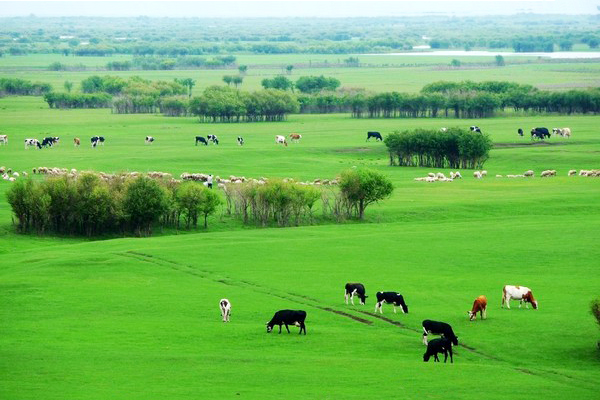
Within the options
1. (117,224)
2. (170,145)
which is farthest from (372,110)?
(117,224)

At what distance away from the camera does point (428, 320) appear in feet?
134

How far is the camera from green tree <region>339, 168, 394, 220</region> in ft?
253

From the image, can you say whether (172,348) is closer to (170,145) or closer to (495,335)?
(495,335)

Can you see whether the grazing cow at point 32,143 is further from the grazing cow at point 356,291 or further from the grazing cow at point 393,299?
the grazing cow at point 393,299

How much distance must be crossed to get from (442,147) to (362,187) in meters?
33.3

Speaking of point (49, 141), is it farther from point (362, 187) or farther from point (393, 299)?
point (393, 299)

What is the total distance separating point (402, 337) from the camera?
42156mm

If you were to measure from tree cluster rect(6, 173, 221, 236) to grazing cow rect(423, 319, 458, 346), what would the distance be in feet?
118

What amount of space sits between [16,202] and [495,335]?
137 feet

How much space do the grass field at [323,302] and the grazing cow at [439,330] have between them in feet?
1.98

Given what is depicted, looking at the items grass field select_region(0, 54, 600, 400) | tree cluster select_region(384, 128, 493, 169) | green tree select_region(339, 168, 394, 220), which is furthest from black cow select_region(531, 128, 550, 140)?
green tree select_region(339, 168, 394, 220)

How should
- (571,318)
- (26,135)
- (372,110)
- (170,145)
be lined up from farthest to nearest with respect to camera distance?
(372,110)
(26,135)
(170,145)
(571,318)

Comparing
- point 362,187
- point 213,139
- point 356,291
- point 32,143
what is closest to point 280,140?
point 213,139

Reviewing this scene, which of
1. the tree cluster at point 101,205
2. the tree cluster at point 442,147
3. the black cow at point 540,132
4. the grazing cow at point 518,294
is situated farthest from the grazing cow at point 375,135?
the grazing cow at point 518,294
